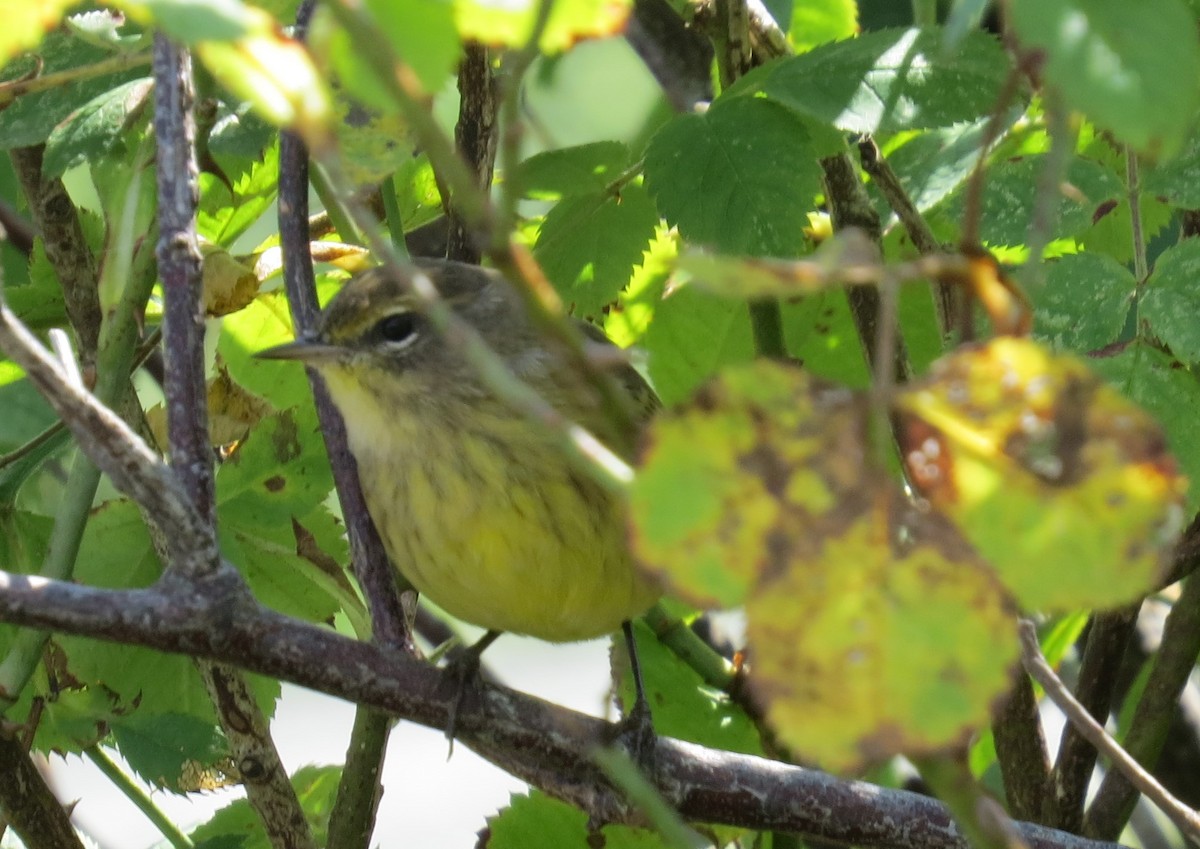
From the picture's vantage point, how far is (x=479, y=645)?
234 centimetres

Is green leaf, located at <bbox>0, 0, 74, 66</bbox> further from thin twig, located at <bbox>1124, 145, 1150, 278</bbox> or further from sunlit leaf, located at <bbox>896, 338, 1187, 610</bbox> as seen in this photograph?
thin twig, located at <bbox>1124, 145, 1150, 278</bbox>

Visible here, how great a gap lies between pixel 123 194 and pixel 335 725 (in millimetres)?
6067

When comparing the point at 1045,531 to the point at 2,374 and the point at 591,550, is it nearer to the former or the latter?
the point at 591,550

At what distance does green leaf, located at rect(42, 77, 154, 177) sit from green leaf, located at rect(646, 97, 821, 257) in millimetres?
670

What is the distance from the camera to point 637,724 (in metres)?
2.19

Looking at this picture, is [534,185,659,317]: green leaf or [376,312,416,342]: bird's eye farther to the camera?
[376,312,416,342]: bird's eye

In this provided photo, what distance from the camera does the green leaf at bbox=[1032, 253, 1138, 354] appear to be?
1.70 m

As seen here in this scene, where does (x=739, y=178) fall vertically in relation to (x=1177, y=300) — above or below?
above

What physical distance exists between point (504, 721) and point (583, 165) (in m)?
0.88

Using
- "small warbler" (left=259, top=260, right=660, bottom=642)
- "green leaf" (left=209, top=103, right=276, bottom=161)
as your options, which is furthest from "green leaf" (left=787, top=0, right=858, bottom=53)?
"green leaf" (left=209, top=103, right=276, bottom=161)

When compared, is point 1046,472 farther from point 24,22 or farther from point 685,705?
point 685,705

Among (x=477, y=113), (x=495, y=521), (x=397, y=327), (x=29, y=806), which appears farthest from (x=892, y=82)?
(x=29, y=806)

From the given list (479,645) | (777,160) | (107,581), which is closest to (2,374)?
(107,581)

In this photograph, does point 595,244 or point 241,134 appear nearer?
point 241,134
